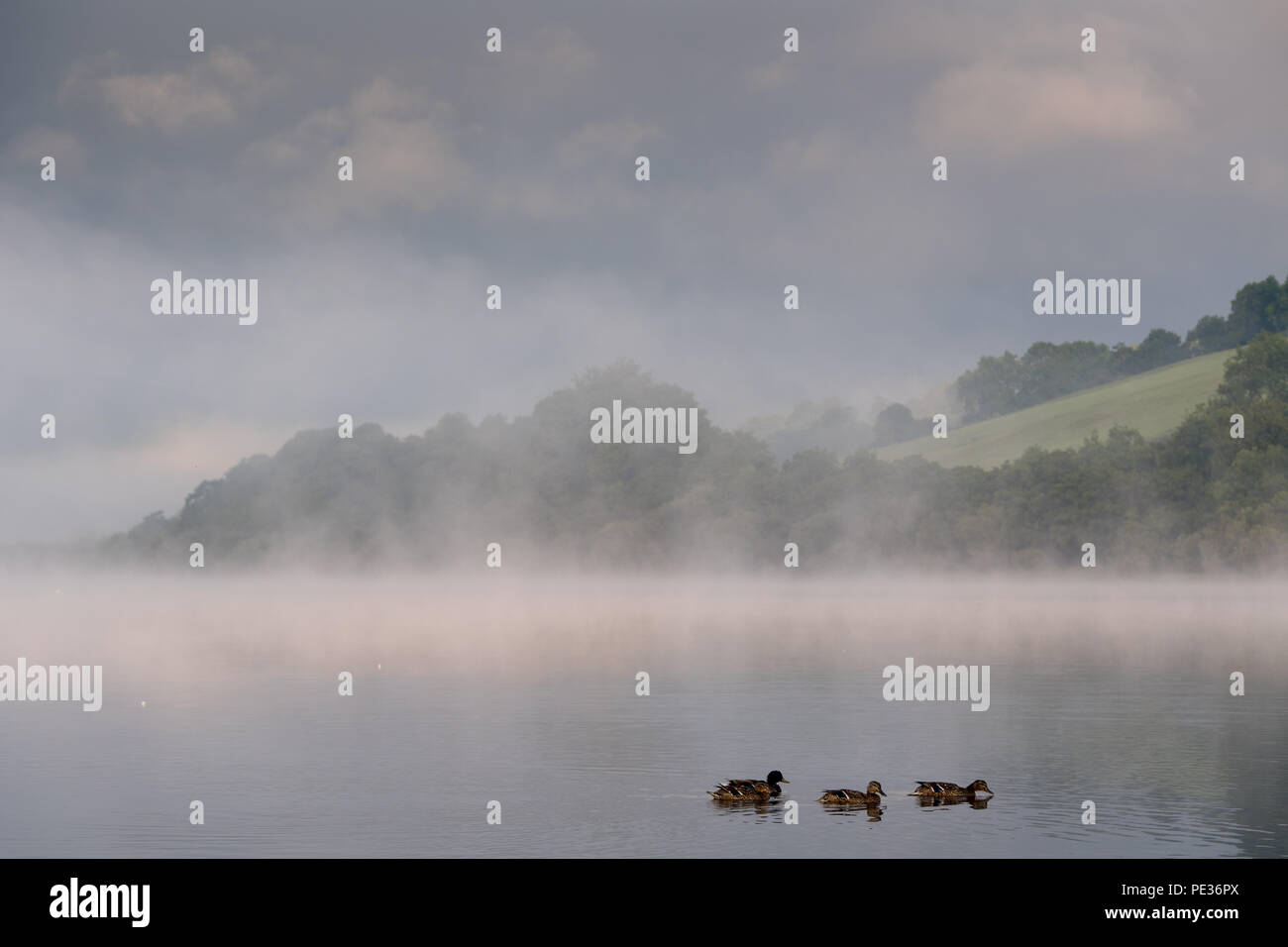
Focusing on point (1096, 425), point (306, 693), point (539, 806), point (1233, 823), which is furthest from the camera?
point (1096, 425)

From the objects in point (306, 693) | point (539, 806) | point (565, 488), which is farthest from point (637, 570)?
point (539, 806)

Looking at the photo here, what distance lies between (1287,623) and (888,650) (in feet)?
76.6

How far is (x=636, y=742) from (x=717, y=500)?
121548 millimetres

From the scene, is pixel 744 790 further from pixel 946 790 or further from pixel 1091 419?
pixel 1091 419

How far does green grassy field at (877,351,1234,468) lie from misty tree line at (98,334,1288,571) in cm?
2108

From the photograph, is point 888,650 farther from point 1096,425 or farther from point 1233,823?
point 1096,425

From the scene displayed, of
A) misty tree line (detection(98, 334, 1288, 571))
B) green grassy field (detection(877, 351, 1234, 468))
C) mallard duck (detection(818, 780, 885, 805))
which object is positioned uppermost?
green grassy field (detection(877, 351, 1234, 468))

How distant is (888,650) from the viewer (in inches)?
2085

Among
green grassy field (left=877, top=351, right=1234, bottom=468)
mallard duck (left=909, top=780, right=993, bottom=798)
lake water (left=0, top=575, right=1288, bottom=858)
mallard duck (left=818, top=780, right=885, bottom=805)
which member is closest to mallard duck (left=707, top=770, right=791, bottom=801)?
lake water (left=0, top=575, right=1288, bottom=858)

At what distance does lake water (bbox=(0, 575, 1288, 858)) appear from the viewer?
23.2 metres

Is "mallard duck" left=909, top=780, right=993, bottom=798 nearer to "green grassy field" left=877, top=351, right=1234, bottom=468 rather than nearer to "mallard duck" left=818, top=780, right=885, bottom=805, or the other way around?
"mallard duck" left=818, top=780, right=885, bottom=805

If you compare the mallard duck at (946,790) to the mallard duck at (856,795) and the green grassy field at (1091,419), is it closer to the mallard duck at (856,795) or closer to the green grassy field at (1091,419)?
the mallard duck at (856,795)

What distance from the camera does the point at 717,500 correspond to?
154 metres
